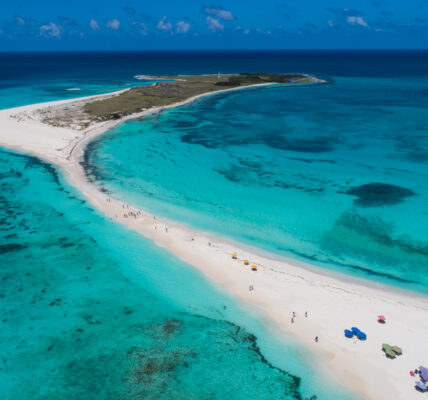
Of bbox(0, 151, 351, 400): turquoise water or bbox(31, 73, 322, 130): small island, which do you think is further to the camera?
bbox(31, 73, 322, 130): small island

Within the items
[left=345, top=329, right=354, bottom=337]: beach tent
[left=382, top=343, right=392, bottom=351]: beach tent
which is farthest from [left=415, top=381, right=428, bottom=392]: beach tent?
[left=345, top=329, right=354, bottom=337]: beach tent

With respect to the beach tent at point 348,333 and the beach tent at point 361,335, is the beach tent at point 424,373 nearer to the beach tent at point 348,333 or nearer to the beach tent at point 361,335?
the beach tent at point 361,335

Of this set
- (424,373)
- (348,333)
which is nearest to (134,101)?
(348,333)

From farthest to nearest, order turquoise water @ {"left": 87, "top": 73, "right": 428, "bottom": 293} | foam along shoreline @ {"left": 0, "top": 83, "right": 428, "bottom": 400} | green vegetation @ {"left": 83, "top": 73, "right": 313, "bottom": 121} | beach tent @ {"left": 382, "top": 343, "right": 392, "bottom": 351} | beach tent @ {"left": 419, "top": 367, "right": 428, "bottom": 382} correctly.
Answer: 1. green vegetation @ {"left": 83, "top": 73, "right": 313, "bottom": 121}
2. turquoise water @ {"left": 87, "top": 73, "right": 428, "bottom": 293}
3. beach tent @ {"left": 382, "top": 343, "right": 392, "bottom": 351}
4. foam along shoreline @ {"left": 0, "top": 83, "right": 428, "bottom": 400}
5. beach tent @ {"left": 419, "top": 367, "right": 428, "bottom": 382}

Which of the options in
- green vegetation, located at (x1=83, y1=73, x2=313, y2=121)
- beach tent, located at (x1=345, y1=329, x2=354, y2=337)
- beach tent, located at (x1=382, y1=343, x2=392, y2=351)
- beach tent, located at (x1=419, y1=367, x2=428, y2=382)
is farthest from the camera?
green vegetation, located at (x1=83, y1=73, x2=313, y2=121)

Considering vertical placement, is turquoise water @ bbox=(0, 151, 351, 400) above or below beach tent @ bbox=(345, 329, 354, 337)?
below

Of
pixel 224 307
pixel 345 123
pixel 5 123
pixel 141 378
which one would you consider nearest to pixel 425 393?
pixel 224 307

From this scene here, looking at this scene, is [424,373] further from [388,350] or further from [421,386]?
[388,350]

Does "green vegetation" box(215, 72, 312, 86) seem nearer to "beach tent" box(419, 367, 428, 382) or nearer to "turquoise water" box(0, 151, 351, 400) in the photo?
"turquoise water" box(0, 151, 351, 400)
